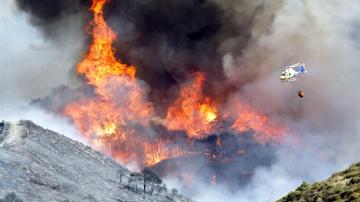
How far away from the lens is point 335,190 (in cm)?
2891

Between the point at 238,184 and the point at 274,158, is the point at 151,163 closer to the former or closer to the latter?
the point at 238,184

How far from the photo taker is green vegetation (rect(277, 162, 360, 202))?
2717cm

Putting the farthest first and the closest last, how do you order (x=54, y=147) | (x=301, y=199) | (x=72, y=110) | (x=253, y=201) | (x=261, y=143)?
(x=261, y=143), (x=72, y=110), (x=253, y=201), (x=54, y=147), (x=301, y=199)

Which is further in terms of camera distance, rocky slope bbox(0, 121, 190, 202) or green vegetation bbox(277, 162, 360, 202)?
rocky slope bbox(0, 121, 190, 202)

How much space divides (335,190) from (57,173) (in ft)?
181

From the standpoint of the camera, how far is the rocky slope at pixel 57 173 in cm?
6723

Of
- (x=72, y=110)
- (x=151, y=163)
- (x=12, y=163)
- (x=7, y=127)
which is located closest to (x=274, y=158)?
(x=151, y=163)

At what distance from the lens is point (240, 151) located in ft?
583

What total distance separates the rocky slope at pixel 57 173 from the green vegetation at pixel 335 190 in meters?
37.1

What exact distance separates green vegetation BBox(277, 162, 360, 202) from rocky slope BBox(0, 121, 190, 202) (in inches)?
1463

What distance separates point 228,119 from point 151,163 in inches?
1101

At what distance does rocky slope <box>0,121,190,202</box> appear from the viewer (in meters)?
67.2

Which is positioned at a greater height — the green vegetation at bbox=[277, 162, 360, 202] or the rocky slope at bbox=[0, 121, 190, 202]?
the rocky slope at bbox=[0, 121, 190, 202]

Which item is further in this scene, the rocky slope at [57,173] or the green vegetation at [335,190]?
the rocky slope at [57,173]
